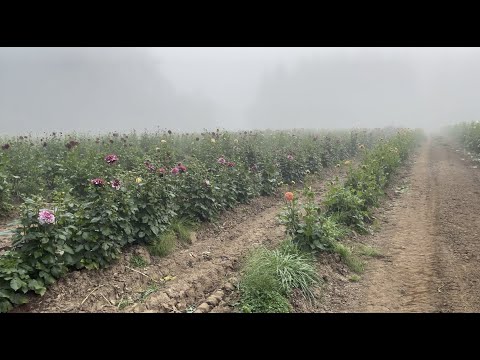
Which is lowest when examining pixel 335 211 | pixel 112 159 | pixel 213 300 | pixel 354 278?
pixel 354 278

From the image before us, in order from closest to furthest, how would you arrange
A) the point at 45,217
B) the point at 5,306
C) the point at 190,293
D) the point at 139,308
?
the point at 5,306 < the point at 45,217 < the point at 139,308 < the point at 190,293

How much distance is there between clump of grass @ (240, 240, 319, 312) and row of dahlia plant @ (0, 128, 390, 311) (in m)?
2.04

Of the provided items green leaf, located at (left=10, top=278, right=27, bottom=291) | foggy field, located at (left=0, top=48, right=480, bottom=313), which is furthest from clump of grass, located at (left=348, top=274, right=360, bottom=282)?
green leaf, located at (left=10, top=278, right=27, bottom=291)

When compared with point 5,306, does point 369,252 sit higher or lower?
lower

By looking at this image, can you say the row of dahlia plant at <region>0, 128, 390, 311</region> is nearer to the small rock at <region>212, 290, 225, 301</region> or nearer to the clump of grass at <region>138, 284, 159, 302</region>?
the clump of grass at <region>138, 284, 159, 302</region>

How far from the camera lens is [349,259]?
6.50 m

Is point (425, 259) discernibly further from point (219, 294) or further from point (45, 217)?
point (45, 217)

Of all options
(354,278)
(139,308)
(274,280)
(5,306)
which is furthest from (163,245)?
(354,278)

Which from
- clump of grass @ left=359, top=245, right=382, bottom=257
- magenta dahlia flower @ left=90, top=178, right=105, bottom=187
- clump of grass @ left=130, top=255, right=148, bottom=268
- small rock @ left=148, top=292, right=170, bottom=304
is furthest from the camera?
clump of grass @ left=359, top=245, right=382, bottom=257

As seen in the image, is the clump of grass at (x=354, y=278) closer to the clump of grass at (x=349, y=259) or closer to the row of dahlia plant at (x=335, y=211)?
the clump of grass at (x=349, y=259)

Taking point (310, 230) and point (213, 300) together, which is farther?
point (310, 230)

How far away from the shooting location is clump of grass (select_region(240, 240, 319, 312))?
4.80 m

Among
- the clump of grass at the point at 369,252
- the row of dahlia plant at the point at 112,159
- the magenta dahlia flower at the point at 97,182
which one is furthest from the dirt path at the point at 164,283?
the row of dahlia plant at the point at 112,159

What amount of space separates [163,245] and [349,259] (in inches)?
131
